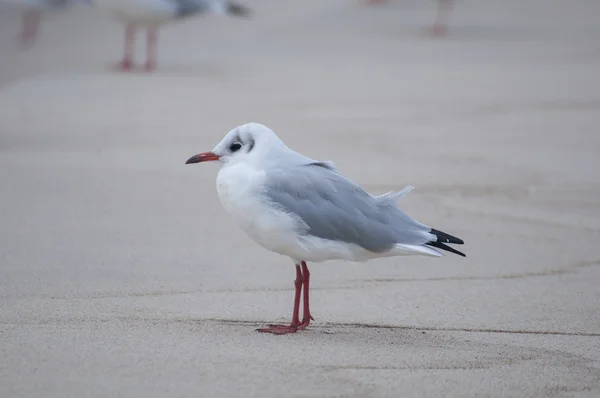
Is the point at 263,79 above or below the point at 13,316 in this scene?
above

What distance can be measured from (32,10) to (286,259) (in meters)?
7.44

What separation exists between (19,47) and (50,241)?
6.52 metres

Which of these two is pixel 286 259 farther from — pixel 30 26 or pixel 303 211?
pixel 30 26

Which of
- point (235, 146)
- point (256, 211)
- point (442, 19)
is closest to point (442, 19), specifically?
point (442, 19)

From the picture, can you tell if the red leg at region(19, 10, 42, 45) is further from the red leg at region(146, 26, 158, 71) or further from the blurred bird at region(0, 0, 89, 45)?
the red leg at region(146, 26, 158, 71)

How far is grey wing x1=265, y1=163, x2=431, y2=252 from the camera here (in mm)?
3934

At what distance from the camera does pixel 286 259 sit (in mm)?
5234

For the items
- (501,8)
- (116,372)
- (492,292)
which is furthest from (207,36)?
(116,372)

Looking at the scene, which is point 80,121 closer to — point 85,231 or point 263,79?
point 263,79

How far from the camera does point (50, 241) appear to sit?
5234 millimetres

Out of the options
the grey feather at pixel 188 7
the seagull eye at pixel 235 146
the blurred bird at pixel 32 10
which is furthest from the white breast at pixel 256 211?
the blurred bird at pixel 32 10

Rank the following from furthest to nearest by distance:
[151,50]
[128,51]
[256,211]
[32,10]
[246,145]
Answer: [32,10] < [151,50] < [128,51] < [246,145] < [256,211]

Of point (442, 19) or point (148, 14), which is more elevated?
point (442, 19)

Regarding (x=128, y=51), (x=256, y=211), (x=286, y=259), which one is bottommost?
(x=286, y=259)
